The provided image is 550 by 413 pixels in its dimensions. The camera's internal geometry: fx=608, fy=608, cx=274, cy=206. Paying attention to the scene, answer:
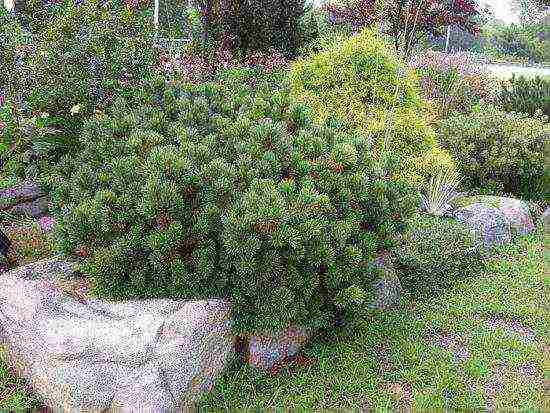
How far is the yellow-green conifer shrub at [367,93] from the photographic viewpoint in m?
6.36

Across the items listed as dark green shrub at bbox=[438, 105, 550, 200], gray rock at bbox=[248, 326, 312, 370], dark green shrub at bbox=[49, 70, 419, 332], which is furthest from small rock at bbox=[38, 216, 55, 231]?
dark green shrub at bbox=[438, 105, 550, 200]

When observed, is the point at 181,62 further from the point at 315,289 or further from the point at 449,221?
the point at 315,289

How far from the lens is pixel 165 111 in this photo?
4.71 m

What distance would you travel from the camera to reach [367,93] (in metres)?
6.41

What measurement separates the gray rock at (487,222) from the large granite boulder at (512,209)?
93mm

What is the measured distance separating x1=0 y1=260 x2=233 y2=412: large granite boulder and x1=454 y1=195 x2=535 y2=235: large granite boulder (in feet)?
13.8

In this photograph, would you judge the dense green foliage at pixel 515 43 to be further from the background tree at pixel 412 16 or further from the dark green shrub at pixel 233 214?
the dark green shrub at pixel 233 214

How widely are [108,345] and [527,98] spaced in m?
10.3

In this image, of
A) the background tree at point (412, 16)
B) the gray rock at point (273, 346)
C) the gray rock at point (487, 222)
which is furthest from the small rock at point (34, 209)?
the background tree at point (412, 16)

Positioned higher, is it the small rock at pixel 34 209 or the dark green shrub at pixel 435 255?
the small rock at pixel 34 209

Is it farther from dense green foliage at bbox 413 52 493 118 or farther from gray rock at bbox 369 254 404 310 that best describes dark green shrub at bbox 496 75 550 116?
gray rock at bbox 369 254 404 310

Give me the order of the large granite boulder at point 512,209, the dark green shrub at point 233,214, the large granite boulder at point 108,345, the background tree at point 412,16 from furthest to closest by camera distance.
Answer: the background tree at point 412,16 < the large granite boulder at point 512,209 < the dark green shrub at point 233,214 < the large granite boulder at point 108,345

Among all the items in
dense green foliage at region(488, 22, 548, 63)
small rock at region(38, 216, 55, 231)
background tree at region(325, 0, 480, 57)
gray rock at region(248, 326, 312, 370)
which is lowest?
dense green foliage at region(488, 22, 548, 63)

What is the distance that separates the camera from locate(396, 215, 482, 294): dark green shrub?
5398 mm
